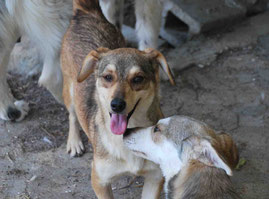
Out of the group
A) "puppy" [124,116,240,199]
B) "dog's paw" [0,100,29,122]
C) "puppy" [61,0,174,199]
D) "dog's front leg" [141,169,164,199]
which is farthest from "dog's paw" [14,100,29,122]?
"puppy" [124,116,240,199]

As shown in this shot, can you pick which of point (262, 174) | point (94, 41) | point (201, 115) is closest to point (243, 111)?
point (201, 115)

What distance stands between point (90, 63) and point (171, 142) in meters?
0.93

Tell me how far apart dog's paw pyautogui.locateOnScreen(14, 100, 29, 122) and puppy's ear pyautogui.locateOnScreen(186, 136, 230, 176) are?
247 centimetres

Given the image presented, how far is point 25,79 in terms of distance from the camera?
5.57 meters

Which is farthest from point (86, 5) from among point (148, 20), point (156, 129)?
point (156, 129)

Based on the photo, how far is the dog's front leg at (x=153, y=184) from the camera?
3455 mm

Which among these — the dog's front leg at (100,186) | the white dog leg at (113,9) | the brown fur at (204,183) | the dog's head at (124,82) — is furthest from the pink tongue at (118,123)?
the white dog leg at (113,9)

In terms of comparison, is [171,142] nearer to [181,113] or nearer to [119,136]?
[119,136]

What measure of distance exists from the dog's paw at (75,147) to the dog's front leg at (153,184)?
41.3 inches

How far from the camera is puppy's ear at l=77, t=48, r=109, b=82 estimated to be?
338 cm

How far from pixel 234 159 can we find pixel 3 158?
2.43 m

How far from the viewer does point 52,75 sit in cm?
452

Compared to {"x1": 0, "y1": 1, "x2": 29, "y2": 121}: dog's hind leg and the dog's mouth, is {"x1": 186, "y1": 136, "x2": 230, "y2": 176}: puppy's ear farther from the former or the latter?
{"x1": 0, "y1": 1, "x2": 29, "y2": 121}: dog's hind leg

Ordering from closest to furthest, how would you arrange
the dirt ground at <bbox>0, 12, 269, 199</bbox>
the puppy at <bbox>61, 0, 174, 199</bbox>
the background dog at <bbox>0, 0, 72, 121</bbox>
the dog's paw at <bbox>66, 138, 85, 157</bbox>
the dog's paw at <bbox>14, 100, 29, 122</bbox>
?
the puppy at <bbox>61, 0, 174, 199</bbox>
the background dog at <bbox>0, 0, 72, 121</bbox>
the dirt ground at <bbox>0, 12, 269, 199</bbox>
the dog's paw at <bbox>66, 138, 85, 157</bbox>
the dog's paw at <bbox>14, 100, 29, 122</bbox>
